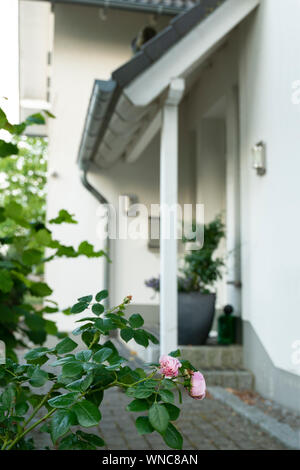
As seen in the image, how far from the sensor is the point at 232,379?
3.07 m

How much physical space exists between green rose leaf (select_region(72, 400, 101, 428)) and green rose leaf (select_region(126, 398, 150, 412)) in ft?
0.13

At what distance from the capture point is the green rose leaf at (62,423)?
0.56 m

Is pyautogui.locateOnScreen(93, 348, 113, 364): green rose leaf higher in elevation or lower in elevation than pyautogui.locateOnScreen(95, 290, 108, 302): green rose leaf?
lower

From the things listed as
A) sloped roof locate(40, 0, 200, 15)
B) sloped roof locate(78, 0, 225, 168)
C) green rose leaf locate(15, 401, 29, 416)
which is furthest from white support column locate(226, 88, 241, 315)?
green rose leaf locate(15, 401, 29, 416)

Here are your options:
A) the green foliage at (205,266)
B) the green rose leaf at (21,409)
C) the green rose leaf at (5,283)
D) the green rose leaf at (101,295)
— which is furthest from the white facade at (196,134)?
the green rose leaf at (101,295)

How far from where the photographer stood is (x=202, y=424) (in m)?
2.21

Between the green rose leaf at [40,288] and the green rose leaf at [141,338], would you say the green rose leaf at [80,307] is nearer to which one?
the green rose leaf at [141,338]

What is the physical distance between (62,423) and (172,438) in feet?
0.41

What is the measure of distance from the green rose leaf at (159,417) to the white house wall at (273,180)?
20 cm

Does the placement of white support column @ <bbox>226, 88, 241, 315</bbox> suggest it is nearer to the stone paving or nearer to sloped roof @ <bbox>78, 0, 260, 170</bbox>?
sloped roof @ <bbox>78, 0, 260, 170</bbox>

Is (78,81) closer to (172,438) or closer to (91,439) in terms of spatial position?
(91,439)

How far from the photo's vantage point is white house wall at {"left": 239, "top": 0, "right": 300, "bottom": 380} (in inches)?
28.6

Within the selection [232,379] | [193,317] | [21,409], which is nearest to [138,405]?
[21,409]

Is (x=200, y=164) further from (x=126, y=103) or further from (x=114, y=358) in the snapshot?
(x=114, y=358)
